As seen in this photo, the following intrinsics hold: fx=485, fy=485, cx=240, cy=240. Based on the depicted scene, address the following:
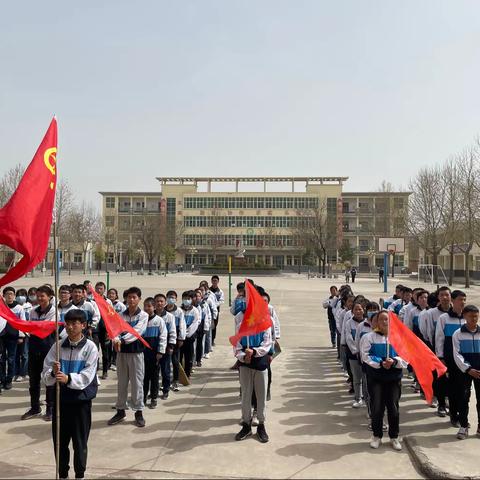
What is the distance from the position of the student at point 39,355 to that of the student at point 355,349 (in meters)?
4.29

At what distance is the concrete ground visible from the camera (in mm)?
5008

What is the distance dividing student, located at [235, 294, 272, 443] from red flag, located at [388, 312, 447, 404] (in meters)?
1.57

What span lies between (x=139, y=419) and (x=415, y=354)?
3619mm

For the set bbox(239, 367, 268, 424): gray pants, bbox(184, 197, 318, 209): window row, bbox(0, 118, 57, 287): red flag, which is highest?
bbox(184, 197, 318, 209): window row

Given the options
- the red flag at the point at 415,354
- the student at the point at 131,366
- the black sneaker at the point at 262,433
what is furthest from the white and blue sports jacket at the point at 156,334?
the red flag at the point at 415,354

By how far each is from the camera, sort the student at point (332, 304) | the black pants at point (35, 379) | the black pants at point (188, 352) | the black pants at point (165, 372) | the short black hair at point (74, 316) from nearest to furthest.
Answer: the short black hair at point (74, 316) < the black pants at point (35, 379) < the black pants at point (165, 372) < the black pants at point (188, 352) < the student at point (332, 304)

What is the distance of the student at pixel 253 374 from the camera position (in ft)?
19.5

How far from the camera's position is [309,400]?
7.73 meters

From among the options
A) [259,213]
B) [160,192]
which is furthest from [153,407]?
[160,192]

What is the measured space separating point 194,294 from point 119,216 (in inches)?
3367

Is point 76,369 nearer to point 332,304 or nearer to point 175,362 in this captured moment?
point 175,362

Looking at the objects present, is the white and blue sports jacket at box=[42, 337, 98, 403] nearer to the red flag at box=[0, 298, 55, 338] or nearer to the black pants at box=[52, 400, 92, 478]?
the black pants at box=[52, 400, 92, 478]

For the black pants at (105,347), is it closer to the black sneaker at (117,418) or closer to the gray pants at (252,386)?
the black sneaker at (117,418)

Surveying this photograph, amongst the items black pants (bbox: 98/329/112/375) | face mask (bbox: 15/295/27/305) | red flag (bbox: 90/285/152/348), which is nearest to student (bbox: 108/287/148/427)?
red flag (bbox: 90/285/152/348)
